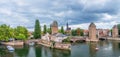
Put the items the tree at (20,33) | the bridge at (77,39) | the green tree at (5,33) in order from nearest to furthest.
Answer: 1. the green tree at (5,33)
2. the tree at (20,33)
3. the bridge at (77,39)

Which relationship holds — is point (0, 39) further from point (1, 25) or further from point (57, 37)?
point (57, 37)

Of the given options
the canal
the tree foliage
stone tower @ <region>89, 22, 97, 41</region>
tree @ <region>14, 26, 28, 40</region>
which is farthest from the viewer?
stone tower @ <region>89, 22, 97, 41</region>

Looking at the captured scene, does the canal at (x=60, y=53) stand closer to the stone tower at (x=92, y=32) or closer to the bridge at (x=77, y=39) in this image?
A: the bridge at (x=77, y=39)

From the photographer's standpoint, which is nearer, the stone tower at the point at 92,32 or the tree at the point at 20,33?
the tree at the point at 20,33

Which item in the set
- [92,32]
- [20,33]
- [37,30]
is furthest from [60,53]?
[92,32]

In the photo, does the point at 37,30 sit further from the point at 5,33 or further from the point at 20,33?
the point at 5,33

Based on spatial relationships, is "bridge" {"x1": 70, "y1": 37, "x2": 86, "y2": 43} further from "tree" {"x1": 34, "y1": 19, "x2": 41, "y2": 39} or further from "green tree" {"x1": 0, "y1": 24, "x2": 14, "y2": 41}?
"green tree" {"x1": 0, "y1": 24, "x2": 14, "y2": 41}

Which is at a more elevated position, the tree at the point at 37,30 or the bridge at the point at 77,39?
the tree at the point at 37,30

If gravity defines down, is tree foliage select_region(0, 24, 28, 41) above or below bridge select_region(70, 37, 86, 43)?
above

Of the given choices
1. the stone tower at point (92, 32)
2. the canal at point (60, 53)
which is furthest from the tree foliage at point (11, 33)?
the stone tower at point (92, 32)

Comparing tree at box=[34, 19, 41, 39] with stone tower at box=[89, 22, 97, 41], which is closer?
tree at box=[34, 19, 41, 39]

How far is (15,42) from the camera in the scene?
130000 mm

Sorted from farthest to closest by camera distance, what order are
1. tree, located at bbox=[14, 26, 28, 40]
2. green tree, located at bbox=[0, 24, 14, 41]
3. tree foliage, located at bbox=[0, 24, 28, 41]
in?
tree, located at bbox=[14, 26, 28, 40], tree foliage, located at bbox=[0, 24, 28, 41], green tree, located at bbox=[0, 24, 14, 41]

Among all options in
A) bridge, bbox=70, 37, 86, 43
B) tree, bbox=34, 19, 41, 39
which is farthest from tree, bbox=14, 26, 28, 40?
bridge, bbox=70, 37, 86, 43
